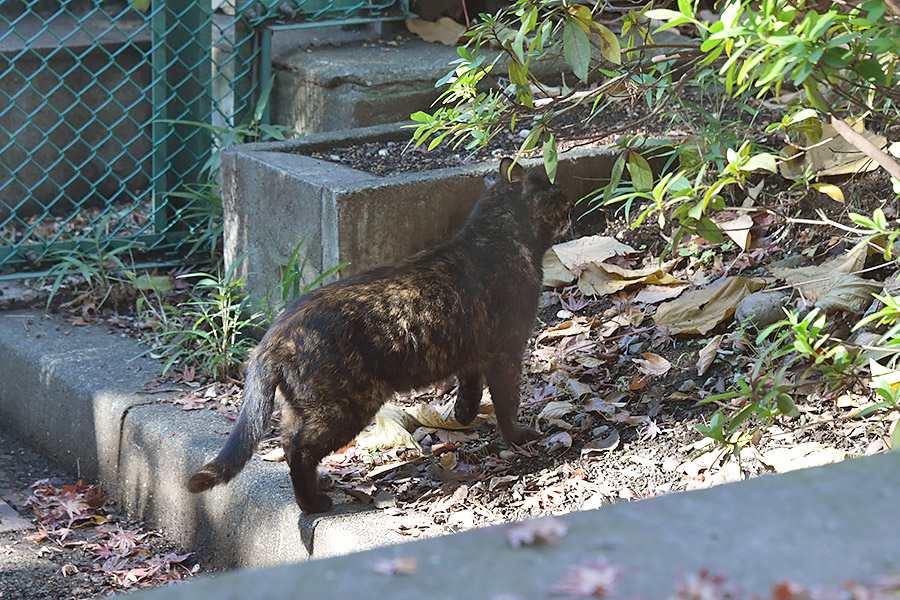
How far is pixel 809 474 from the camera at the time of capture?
1.87 m

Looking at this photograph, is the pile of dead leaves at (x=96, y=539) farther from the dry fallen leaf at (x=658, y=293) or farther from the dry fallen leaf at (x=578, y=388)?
the dry fallen leaf at (x=658, y=293)

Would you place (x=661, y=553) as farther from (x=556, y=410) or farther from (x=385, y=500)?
(x=556, y=410)

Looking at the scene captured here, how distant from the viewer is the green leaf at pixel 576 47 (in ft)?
9.50

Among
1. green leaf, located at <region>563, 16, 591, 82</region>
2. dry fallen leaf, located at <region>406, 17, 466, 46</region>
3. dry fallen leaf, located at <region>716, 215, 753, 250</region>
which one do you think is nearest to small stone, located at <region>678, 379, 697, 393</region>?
dry fallen leaf, located at <region>716, 215, 753, 250</region>

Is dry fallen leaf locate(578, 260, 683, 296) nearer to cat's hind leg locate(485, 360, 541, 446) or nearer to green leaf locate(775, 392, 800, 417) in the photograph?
cat's hind leg locate(485, 360, 541, 446)

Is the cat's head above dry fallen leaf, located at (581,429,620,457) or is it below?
above

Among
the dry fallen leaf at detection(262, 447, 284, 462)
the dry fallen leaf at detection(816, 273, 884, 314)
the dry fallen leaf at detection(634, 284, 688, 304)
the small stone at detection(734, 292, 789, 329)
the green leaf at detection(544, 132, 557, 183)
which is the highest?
the green leaf at detection(544, 132, 557, 183)

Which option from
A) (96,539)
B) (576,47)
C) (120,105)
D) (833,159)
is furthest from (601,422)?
(120,105)

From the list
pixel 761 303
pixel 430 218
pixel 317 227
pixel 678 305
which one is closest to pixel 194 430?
pixel 317 227

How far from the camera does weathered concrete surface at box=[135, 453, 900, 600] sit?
154 cm

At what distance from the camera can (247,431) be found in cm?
354

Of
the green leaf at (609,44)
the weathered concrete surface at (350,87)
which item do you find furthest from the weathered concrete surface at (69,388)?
the green leaf at (609,44)

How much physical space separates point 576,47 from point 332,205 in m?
1.90

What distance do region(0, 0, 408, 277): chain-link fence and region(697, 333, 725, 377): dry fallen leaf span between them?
317 cm
